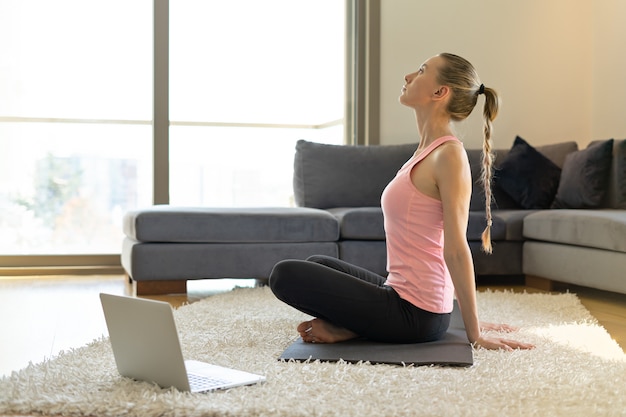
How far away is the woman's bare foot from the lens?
2660 mm

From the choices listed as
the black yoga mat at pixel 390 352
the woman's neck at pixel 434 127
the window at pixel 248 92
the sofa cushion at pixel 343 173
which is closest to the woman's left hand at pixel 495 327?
the black yoga mat at pixel 390 352

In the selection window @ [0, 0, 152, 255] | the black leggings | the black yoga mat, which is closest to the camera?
the black yoga mat

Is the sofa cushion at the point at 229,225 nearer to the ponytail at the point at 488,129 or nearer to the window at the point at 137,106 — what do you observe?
the window at the point at 137,106

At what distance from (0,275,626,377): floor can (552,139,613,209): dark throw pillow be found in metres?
0.65

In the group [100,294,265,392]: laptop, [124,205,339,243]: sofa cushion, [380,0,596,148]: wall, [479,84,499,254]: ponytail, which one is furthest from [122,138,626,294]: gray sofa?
[100,294,265,392]: laptop

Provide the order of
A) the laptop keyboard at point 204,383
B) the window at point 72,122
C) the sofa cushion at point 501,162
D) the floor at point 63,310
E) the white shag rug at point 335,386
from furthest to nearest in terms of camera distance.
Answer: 1. the window at point 72,122
2. the sofa cushion at point 501,162
3. the floor at point 63,310
4. the laptop keyboard at point 204,383
5. the white shag rug at point 335,386

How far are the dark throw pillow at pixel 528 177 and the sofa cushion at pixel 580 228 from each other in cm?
51

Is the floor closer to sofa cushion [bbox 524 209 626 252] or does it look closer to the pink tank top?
sofa cushion [bbox 524 209 626 252]

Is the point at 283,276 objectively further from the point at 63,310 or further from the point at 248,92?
the point at 248,92

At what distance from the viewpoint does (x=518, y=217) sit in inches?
190

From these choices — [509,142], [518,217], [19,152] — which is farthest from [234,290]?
[509,142]

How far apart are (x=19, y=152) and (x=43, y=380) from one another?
3.69m

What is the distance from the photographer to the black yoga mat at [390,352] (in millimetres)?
2423

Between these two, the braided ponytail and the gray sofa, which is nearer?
the braided ponytail
